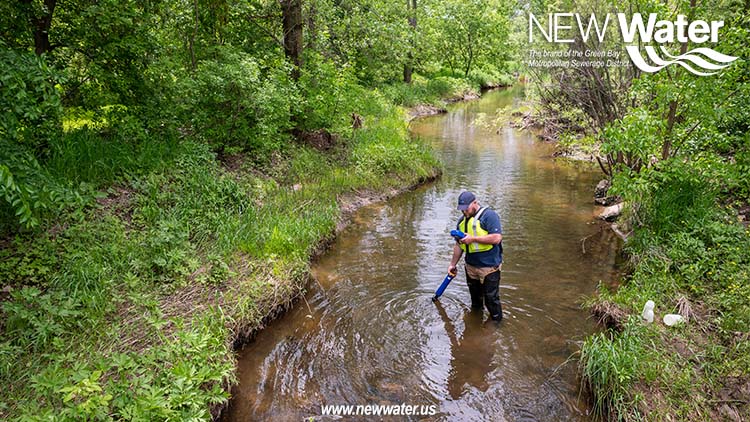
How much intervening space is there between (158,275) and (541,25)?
1276 centimetres

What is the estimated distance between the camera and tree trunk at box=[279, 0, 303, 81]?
1162cm

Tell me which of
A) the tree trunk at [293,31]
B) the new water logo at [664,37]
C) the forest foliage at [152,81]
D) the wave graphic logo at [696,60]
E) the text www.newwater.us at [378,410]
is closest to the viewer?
the forest foliage at [152,81]

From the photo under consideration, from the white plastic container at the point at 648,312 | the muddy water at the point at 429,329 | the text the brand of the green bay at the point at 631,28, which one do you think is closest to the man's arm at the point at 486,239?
the muddy water at the point at 429,329

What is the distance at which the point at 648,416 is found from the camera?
174 inches

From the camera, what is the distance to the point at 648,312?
19.1 feet

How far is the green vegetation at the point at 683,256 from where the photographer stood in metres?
4.64

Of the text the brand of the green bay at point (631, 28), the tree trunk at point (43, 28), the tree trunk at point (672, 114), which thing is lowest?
the tree trunk at point (672, 114)

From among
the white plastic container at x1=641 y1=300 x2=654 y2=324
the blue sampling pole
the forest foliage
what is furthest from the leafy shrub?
the white plastic container at x1=641 y1=300 x2=654 y2=324

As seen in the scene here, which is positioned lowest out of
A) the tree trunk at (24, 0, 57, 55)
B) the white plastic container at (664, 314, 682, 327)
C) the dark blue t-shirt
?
the white plastic container at (664, 314, 682, 327)

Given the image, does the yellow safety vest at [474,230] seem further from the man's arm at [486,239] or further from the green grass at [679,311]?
the green grass at [679,311]

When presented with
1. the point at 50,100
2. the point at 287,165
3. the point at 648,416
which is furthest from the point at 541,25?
the point at 50,100

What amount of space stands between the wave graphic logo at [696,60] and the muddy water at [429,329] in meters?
3.52

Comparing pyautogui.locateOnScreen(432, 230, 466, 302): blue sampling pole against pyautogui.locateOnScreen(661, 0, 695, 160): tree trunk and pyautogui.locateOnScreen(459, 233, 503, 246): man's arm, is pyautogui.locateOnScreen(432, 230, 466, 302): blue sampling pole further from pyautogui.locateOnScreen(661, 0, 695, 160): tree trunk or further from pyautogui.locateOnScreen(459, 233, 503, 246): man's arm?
pyautogui.locateOnScreen(661, 0, 695, 160): tree trunk

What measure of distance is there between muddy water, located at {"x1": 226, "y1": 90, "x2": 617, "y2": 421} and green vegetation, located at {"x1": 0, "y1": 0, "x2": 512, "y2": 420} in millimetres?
524
